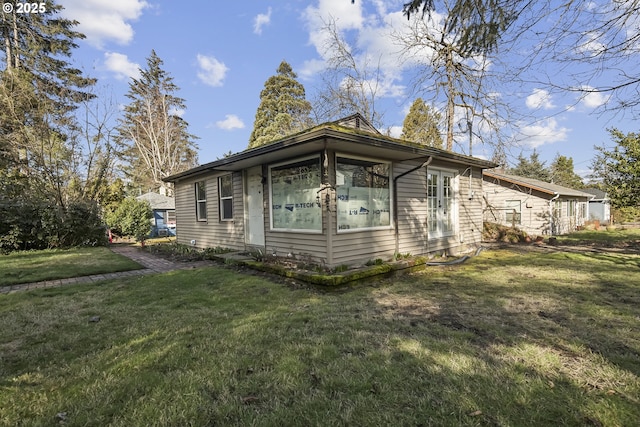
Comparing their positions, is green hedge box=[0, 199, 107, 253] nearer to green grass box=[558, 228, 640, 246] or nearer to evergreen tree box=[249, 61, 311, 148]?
evergreen tree box=[249, 61, 311, 148]

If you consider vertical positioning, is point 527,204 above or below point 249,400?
above

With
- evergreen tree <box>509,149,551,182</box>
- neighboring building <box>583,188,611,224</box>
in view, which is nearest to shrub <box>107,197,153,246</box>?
neighboring building <box>583,188,611,224</box>

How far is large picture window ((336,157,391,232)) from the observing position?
6020 millimetres

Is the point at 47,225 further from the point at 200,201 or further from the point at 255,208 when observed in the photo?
the point at 255,208

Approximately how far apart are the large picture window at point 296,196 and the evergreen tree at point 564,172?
39.8 meters

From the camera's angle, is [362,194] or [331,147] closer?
[331,147]

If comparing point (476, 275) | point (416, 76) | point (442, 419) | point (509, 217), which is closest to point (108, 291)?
point (442, 419)

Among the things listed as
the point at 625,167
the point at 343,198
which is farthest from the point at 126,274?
the point at 625,167

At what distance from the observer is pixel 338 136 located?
4.92 m

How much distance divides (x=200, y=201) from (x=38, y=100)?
10.7 m

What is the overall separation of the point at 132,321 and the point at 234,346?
5.42 feet

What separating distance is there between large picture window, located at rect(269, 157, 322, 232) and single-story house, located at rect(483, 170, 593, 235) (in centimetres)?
1235

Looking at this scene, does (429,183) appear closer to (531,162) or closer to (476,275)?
(476,275)

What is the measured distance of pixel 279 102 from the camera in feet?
86.6
